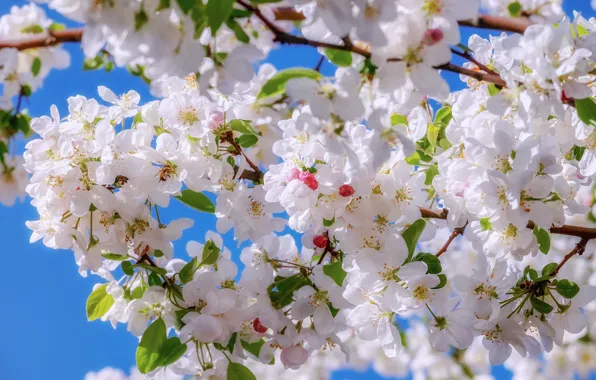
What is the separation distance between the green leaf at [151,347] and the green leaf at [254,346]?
0.68 feet

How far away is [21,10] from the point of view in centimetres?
285

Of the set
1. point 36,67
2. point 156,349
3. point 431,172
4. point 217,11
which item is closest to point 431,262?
point 431,172

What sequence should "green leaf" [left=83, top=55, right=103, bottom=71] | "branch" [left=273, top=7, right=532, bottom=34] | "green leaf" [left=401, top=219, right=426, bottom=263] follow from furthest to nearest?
1. "green leaf" [left=83, top=55, right=103, bottom=71]
2. "green leaf" [left=401, top=219, right=426, bottom=263]
3. "branch" [left=273, top=7, right=532, bottom=34]

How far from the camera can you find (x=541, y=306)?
142 cm

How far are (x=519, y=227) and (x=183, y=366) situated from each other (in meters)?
0.90

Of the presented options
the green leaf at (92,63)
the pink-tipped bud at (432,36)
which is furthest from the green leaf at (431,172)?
the green leaf at (92,63)

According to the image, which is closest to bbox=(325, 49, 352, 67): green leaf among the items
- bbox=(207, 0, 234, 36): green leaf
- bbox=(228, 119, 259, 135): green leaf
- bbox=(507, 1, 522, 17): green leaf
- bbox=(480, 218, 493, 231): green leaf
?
bbox=(207, 0, 234, 36): green leaf

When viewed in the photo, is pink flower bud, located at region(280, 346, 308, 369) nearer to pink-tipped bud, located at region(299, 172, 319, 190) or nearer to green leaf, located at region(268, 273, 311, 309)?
green leaf, located at region(268, 273, 311, 309)

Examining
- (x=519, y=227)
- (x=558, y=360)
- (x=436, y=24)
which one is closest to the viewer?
(x=436, y=24)

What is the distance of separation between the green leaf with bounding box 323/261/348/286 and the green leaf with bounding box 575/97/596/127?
59 centimetres

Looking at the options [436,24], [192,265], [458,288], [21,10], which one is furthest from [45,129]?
[21,10]

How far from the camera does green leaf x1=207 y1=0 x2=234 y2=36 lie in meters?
0.93

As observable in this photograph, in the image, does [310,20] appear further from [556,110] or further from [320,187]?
[556,110]

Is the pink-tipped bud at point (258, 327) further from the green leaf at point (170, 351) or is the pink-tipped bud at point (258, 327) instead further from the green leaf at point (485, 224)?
the green leaf at point (485, 224)
